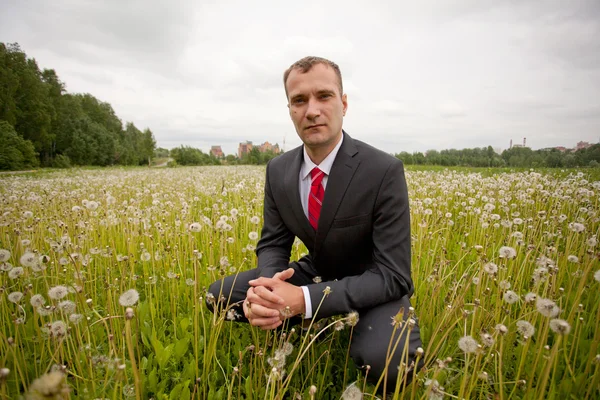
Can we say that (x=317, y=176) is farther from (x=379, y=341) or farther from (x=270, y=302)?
(x=379, y=341)

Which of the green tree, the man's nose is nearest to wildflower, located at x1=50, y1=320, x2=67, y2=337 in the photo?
the man's nose

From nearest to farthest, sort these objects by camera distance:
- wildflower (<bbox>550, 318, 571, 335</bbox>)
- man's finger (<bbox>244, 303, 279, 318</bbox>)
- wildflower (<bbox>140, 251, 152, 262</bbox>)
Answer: wildflower (<bbox>550, 318, 571, 335</bbox>), man's finger (<bbox>244, 303, 279, 318</bbox>), wildflower (<bbox>140, 251, 152, 262</bbox>)

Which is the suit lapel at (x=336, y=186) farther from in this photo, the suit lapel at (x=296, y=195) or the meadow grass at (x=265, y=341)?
the meadow grass at (x=265, y=341)

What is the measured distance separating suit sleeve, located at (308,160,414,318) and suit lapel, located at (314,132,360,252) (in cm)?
27

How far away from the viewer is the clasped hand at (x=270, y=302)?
182 cm

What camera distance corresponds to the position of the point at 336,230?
231cm

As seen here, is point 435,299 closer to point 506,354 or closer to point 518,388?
point 506,354

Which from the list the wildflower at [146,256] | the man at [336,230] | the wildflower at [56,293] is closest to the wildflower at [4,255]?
the wildflower at [56,293]

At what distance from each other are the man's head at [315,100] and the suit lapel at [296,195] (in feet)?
1.16

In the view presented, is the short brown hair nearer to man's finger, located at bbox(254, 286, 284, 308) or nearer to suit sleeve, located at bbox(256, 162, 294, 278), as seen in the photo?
suit sleeve, located at bbox(256, 162, 294, 278)

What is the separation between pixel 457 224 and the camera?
5.36 m

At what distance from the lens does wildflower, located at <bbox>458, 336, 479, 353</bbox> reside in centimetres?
125

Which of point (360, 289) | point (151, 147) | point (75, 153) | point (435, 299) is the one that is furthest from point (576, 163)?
point (151, 147)

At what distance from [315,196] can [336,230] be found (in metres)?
0.36
